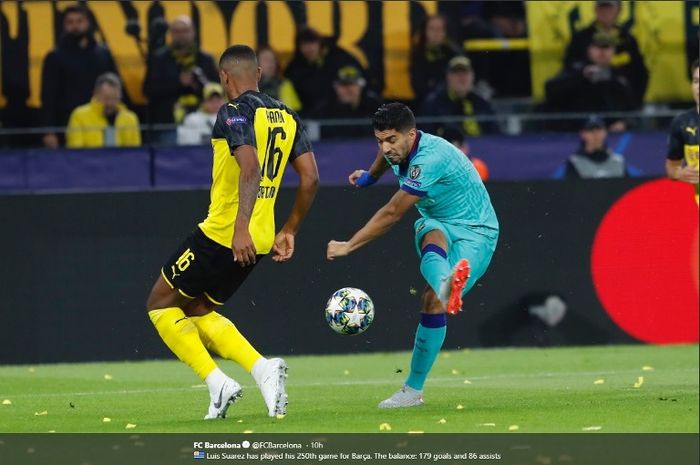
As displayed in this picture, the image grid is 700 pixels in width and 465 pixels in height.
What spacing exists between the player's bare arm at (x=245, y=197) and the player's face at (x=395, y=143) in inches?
40.4

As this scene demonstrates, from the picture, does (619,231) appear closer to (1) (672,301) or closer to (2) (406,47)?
(1) (672,301)

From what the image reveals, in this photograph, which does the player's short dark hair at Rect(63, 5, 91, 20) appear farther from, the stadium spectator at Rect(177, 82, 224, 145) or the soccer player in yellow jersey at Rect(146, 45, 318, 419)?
the soccer player in yellow jersey at Rect(146, 45, 318, 419)

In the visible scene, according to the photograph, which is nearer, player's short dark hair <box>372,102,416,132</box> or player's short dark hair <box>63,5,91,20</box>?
player's short dark hair <box>372,102,416,132</box>

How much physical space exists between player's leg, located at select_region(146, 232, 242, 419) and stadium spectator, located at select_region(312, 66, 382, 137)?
247 inches

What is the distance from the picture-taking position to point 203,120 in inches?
599

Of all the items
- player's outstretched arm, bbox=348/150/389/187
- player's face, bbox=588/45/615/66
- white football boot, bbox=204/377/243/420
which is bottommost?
white football boot, bbox=204/377/243/420

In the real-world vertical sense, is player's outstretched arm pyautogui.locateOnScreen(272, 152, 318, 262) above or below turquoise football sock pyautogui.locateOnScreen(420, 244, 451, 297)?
above

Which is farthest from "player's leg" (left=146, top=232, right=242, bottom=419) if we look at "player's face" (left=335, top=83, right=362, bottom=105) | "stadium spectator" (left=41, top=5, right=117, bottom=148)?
"player's face" (left=335, top=83, right=362, bottom=105)

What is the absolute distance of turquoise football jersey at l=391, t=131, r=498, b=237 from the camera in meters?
9.61

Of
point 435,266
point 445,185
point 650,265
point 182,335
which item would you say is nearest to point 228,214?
point 182,335

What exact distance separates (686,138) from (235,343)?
5.14 m

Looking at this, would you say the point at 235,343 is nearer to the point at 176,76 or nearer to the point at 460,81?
the point at 176,76

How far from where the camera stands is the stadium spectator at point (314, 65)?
15617 millimetres
